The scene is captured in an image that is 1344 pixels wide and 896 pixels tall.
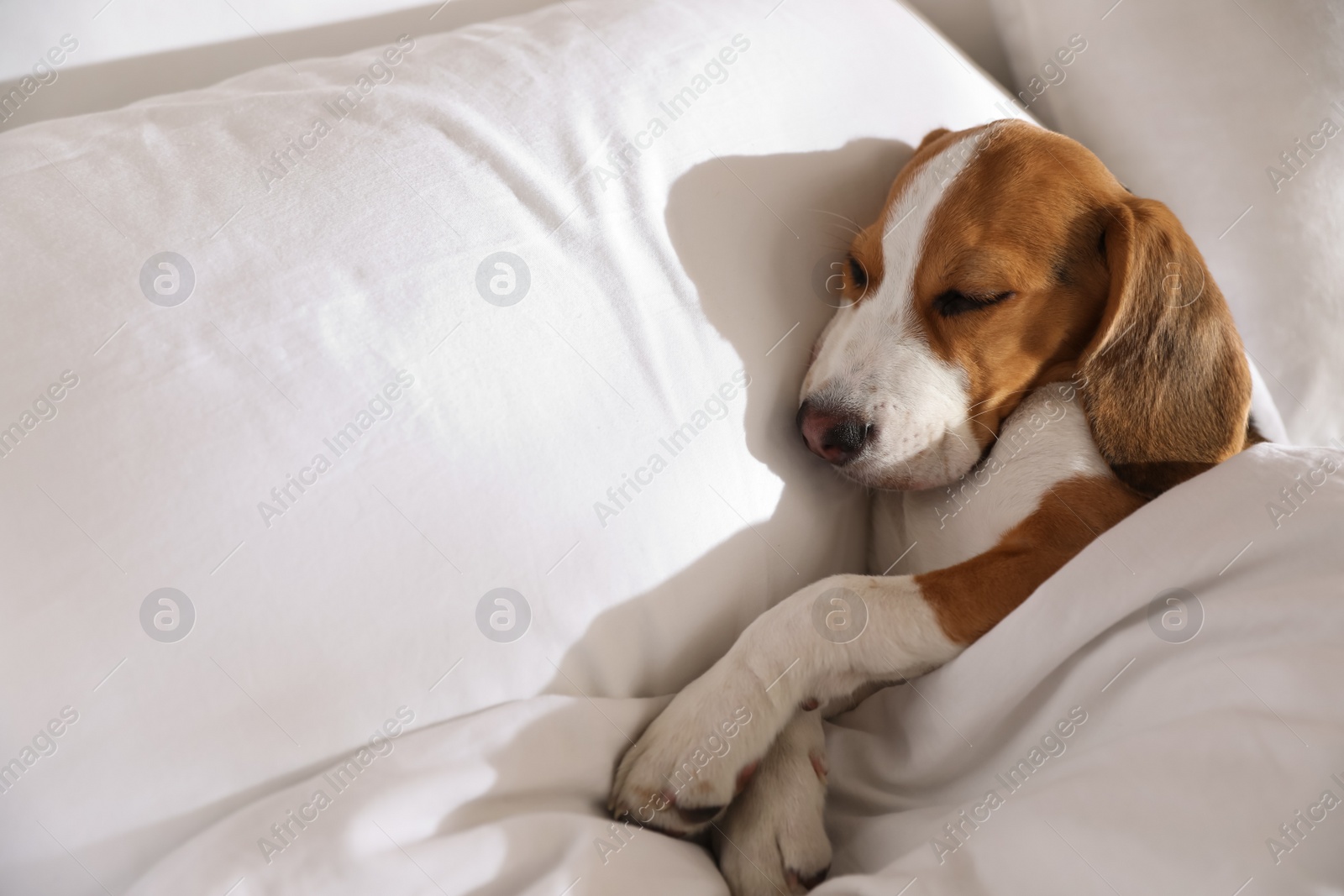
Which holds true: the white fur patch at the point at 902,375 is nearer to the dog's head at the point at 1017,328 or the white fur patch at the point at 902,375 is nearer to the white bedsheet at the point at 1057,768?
the dog's head at the point at 1017,328

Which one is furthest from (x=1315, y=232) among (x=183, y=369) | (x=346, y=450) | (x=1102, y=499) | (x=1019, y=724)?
(x=183, y=369)

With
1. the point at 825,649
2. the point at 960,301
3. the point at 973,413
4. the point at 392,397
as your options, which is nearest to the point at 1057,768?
the point at 825,649

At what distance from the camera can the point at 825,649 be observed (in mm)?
1051

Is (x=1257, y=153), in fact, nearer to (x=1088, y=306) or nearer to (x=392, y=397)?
(x=1088, y=306)

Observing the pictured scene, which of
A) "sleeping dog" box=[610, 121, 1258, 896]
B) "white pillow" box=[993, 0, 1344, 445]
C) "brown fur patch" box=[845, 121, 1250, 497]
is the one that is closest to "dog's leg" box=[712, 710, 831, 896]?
"sleeping dog" box=[610, 121, 1258, 896]

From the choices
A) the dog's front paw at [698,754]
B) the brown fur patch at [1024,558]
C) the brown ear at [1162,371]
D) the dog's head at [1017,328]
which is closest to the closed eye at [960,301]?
the dog's head at [1017,328]

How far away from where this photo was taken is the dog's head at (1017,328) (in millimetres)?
1146

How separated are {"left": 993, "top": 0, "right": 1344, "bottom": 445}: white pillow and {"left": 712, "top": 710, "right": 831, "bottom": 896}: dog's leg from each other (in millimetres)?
1109

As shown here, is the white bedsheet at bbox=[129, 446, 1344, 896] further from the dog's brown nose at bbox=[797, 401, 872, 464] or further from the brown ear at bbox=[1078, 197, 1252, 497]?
the dog's brown nose at bbox=[797, 401, 872, 464]

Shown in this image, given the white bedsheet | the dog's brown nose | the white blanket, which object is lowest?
the white bedsheet

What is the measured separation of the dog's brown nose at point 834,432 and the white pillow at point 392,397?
5 centimetres

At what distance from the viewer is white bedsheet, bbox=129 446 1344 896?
74cm

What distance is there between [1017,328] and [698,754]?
0.72 metres

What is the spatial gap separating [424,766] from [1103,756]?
667 mm
